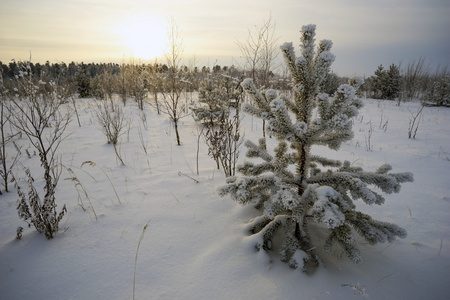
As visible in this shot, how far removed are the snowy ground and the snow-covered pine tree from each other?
0.23 meters

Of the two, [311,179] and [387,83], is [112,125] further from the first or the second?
[387,83]

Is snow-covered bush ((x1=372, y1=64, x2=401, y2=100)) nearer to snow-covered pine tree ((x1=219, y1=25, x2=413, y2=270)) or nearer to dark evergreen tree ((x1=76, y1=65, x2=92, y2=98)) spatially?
snow-covered pine tree ((x1=219, y1=25, x2=413, y2=270))

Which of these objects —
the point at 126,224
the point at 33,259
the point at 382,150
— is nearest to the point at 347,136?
the point at 126,224

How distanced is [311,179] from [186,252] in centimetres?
121

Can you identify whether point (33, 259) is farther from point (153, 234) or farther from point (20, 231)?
point (153, 234)

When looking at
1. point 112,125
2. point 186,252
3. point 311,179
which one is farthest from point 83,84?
point 311,179

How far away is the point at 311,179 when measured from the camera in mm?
1756

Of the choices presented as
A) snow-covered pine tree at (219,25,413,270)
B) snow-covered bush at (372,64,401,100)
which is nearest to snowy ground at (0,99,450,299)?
snow-covered pine tree at (219,25,413,270)

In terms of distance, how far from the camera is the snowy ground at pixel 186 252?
1.46m

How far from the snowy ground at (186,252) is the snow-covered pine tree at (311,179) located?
23cm

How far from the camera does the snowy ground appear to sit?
146 cm

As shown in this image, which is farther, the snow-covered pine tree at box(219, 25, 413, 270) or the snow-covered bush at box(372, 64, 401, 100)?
the snow-covered bush at box(372, 64, 401, 100)

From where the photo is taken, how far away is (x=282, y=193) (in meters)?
1.42

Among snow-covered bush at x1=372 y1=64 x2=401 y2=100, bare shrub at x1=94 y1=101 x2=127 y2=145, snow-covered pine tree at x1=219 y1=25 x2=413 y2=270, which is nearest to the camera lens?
snow-covered pine tree at x1=219 y1=25 x2=413 y2=270
